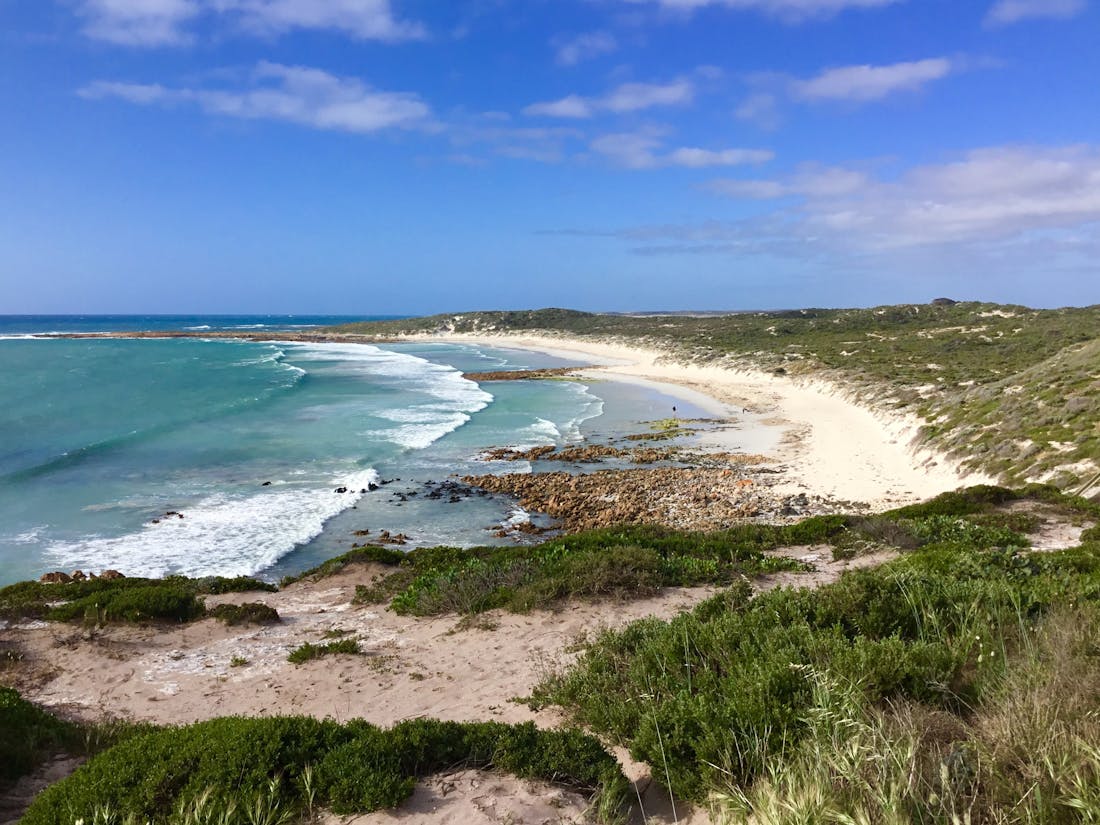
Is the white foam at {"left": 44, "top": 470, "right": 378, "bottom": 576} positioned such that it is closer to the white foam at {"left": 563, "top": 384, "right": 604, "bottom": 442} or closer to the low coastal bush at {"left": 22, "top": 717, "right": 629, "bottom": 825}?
the low coastal bush at {"left": 22, "top": 717, "right": 629, "bottom": 825}

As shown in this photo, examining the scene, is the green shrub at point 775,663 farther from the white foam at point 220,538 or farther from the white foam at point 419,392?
the white foam at point 419,392

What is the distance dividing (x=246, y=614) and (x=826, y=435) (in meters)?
24.9

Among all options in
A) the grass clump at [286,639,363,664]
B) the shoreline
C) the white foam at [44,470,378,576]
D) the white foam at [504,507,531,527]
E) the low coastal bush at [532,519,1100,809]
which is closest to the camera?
the low coastal bush at [532,519,1100,809]

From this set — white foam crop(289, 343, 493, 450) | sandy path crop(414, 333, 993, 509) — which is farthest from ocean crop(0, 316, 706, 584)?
sandy path crop(414, 333, 993, 509)

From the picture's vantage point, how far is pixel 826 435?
94.3 feet

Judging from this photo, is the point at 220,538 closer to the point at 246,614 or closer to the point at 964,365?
the point at 246,614

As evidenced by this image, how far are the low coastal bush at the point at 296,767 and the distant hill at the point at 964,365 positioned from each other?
15971mm

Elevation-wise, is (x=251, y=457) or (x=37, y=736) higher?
(x=37, y=736)

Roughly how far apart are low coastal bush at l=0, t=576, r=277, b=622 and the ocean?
297 centimetres

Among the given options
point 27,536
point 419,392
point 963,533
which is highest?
point 963,533

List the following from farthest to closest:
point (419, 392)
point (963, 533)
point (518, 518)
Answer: point (419, 392) < point (518, 518) < point (963, 533)

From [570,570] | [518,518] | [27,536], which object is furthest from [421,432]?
[570,570]

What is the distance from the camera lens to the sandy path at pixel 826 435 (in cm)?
1998

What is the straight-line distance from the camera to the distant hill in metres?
18.5
